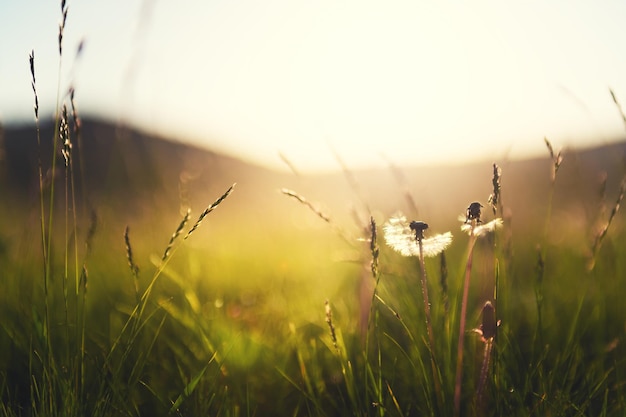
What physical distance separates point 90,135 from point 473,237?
23264mm

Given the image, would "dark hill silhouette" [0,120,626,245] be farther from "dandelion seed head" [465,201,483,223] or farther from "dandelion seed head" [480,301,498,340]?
"dandelion seed head" [480,301,498,340]

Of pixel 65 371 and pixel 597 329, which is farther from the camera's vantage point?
pixel 597 329

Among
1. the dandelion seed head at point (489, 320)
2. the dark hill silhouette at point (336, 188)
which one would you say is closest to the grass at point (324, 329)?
the dandelion seed head at point (489, 320)

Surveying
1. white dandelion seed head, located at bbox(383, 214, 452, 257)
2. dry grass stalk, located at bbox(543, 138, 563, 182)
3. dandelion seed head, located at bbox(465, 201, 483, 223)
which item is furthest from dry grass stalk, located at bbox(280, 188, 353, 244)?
dry grass stalk, located at bbox(543, 138, 563, 182)

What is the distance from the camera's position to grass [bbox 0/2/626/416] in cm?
133

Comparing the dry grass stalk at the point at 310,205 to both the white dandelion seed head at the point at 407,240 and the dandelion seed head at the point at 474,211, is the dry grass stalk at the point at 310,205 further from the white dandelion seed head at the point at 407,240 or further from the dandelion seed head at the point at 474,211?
the dandelion seed head at the point at 474,211

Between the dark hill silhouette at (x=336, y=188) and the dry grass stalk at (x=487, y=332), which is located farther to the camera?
the dark hill silhouette at (x=336, y=188)

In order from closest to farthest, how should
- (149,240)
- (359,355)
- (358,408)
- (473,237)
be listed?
(473,237), (358,408), (359,355), (149,240)

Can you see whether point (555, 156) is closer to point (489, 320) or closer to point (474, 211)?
point (474, 211)

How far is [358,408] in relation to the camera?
1402 millimetres

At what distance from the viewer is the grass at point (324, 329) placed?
133 centimetres

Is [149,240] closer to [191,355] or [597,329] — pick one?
[191,355]

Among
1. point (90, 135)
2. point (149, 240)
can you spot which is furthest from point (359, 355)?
point (90, 135)

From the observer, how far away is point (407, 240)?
1.39 metres
